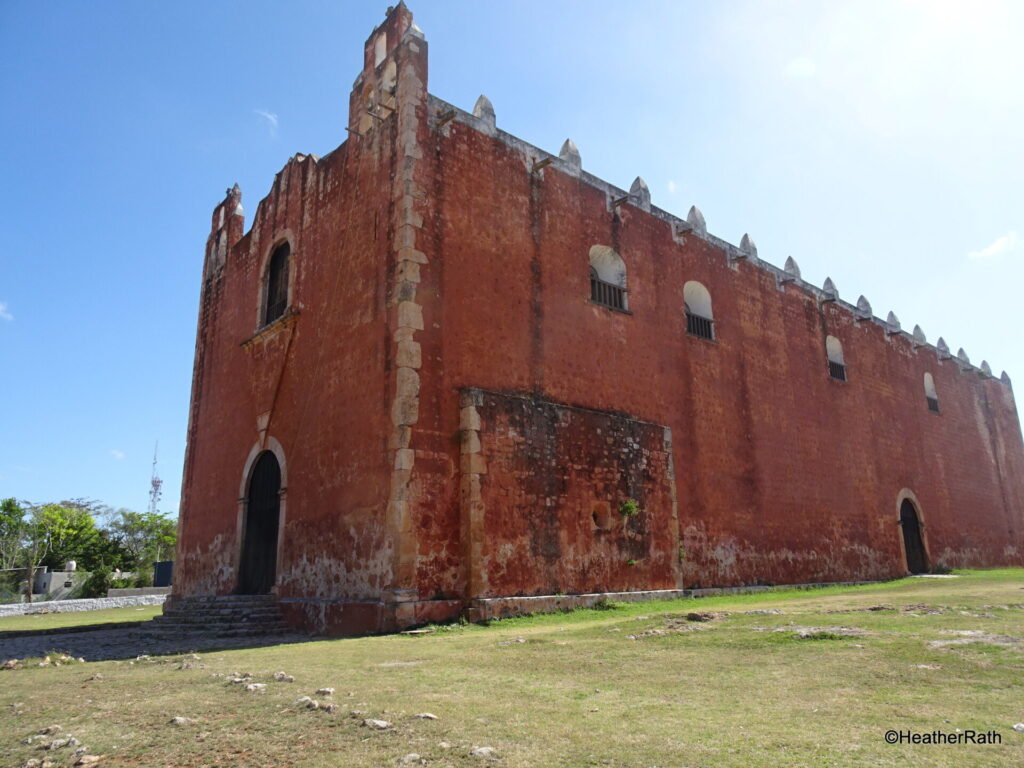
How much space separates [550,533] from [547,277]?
4281 millimetres

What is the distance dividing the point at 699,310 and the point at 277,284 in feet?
28.2

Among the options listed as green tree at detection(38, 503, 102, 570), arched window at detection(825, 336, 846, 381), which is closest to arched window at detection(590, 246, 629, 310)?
arched window at detection(825, 336, 846, 381)

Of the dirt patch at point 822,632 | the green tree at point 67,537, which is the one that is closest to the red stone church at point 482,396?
the dirt patch at point 822,632

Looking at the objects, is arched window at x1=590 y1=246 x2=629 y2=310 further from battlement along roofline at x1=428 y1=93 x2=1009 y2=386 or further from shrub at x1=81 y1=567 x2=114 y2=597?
shrub at x1=81 y1=567 x2=114 y2=597

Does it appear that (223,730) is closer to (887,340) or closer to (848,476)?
(848,476)

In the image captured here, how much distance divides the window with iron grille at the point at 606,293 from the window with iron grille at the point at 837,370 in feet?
26.1

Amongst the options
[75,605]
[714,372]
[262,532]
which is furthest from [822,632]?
[75,605]

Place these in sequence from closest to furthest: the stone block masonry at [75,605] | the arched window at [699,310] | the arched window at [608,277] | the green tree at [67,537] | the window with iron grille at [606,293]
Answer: the window with iron grille at [606,293] < the arched window at [608,277] < the arched window at [699,310] < the stone block masonry at [75,605] < the green tree at [67,537]

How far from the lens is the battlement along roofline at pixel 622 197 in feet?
39.3

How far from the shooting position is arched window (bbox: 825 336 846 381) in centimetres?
1933

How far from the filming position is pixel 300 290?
13.2 meters

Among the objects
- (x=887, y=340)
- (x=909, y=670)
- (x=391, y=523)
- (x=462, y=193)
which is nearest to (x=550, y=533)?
(x=391, y=523)

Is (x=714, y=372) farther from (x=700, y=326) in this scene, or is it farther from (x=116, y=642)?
(x=116, y=642)

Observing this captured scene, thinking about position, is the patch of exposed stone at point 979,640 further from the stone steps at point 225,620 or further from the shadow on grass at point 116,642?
the stone steps at point 225,620
